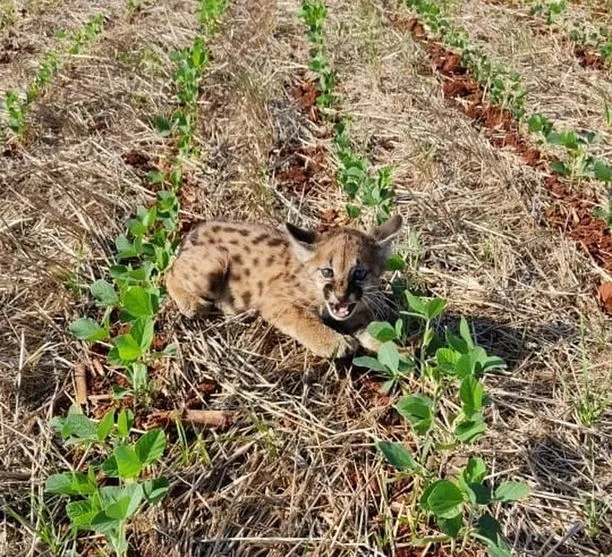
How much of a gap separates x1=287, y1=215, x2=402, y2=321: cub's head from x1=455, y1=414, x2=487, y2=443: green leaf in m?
1.16

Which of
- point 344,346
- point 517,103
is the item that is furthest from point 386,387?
point 517,103

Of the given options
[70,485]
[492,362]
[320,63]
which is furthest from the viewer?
[320,63]

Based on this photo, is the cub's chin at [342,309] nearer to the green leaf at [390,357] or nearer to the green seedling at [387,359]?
the green seedling at [387,359]

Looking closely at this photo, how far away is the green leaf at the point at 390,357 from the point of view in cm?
356

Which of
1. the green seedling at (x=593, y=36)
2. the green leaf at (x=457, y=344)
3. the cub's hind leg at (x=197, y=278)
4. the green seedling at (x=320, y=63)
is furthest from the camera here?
the green seedling at (x=593, y=36)

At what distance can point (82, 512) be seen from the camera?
2.95 metres

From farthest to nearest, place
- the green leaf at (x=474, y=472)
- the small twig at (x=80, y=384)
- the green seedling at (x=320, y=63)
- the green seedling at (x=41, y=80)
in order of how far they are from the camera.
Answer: the green seedling at (x=320, y=63) → the green seedling at (x=41, y=80) → the small twig at (x=80, y=384) → the green leaf at (x=474, y=472)

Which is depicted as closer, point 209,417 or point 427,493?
point 427,493

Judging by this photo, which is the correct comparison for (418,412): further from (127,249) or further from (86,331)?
(127,249)

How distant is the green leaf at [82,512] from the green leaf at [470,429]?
1472mm

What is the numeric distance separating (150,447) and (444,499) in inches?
46.5

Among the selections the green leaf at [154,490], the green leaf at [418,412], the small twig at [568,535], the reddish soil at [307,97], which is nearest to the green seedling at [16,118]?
the reddish soil at [307,97]

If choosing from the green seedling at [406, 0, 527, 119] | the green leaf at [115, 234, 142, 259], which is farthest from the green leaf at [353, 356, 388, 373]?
the green seedling at [406, 0, 527, 119]

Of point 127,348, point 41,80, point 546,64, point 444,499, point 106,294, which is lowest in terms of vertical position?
point 41,80
